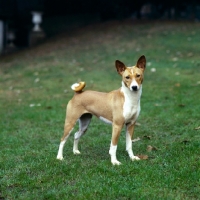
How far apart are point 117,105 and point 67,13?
19804 mm

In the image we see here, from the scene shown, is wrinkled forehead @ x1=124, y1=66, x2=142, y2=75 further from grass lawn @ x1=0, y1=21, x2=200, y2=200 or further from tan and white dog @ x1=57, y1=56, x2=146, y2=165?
grass lawn @ x1=0, y1=21, x2=200, y2=200

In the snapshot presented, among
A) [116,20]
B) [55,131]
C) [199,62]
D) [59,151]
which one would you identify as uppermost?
[59,151]

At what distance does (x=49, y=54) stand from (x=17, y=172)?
1378 centimetres

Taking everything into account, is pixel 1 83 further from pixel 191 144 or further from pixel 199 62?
pixel 191 144

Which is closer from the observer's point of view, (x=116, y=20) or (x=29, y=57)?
(x=29, y=57)

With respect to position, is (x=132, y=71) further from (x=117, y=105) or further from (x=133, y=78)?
(x=117, y=105)

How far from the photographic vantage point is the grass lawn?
200 inches

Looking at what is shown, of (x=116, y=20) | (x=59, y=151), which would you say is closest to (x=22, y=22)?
(x=116, y=20)

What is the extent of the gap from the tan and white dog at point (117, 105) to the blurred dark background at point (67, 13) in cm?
1586

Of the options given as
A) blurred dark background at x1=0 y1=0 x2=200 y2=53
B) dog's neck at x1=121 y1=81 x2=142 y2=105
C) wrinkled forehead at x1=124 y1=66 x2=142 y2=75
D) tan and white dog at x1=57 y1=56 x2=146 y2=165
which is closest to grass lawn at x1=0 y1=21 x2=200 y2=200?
tan and white dog at x1=57 y1=56 x2=146 y2=165

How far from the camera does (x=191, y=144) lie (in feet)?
21.2

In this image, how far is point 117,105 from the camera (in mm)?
5941

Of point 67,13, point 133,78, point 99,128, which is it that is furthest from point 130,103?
point 67,13

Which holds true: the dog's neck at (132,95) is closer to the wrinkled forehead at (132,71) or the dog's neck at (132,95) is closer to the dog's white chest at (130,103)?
the dog's white chest at (130,103)
